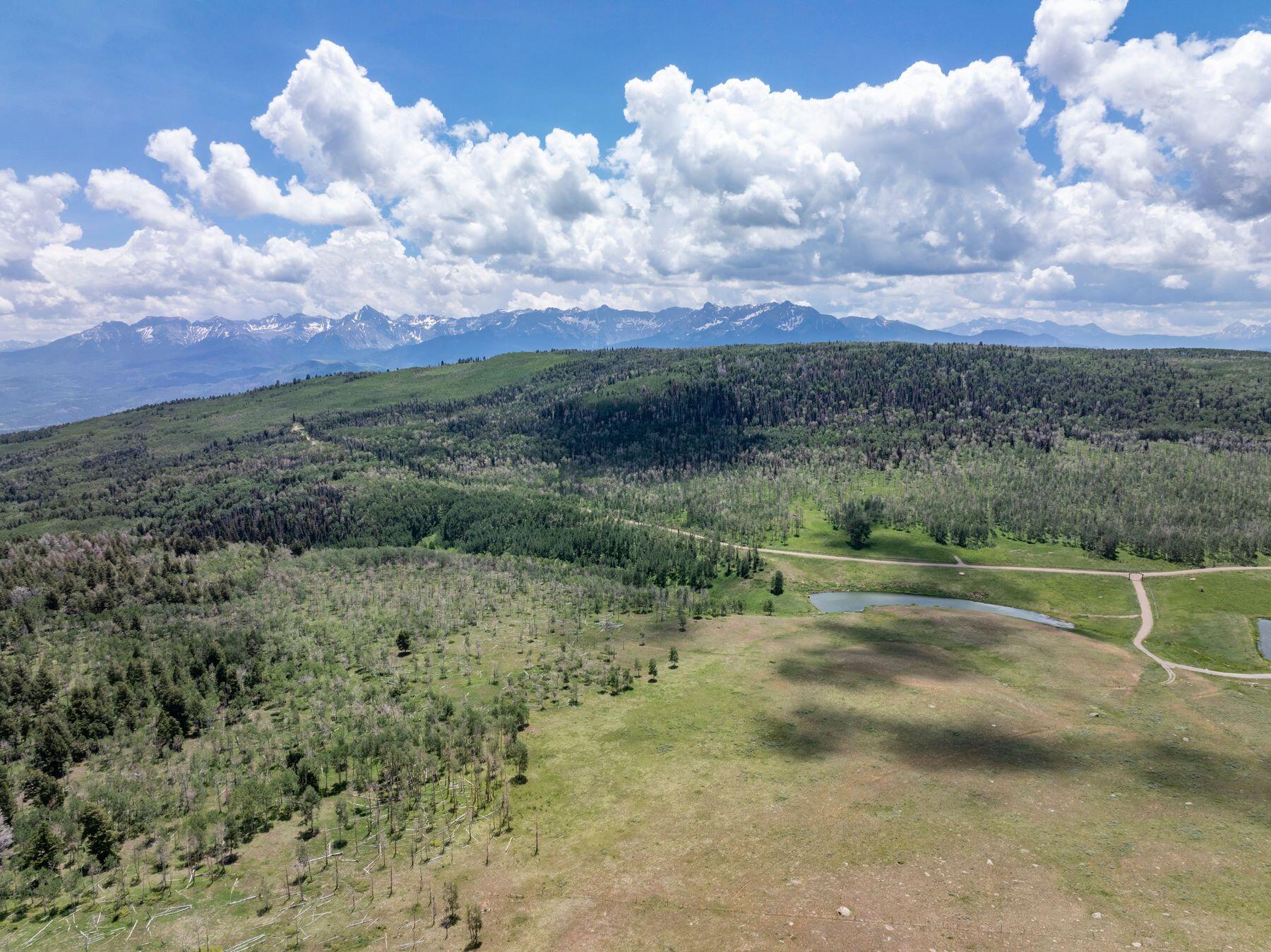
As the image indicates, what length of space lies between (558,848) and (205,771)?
2081 inches

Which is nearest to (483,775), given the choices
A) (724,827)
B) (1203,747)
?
(724,827)

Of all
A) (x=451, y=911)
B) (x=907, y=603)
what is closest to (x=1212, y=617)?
(x=907, y=603)

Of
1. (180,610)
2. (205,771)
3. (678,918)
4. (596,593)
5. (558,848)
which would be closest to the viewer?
(678,918)

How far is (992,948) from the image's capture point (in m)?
44.3

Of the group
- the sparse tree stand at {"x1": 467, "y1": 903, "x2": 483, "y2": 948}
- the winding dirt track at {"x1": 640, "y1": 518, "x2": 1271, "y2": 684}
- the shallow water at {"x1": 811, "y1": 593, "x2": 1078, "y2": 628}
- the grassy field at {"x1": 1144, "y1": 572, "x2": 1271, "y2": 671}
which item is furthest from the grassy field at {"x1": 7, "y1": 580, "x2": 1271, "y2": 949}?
the shallow water at {"x1": 811, "y1": 593, "x2": 1078, "y2": 628}

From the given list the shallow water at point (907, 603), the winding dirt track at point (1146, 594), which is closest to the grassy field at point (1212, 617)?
the winding dirt track at point (1146, 594)

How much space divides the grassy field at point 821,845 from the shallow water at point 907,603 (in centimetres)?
6248

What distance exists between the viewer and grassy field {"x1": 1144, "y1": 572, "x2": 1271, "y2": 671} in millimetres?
126688

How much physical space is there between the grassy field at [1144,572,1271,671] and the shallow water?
23577 mm

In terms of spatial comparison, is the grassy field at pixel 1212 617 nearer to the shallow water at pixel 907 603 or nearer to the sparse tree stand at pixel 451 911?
the shallow water at pixel 907 603

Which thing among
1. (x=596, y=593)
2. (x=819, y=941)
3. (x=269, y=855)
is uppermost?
(x=819, y=941)

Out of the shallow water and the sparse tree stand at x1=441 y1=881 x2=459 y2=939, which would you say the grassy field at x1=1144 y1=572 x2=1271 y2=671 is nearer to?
the shallow water

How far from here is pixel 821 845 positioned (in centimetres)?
5856

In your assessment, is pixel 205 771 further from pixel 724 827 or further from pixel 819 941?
pixel 819 941
